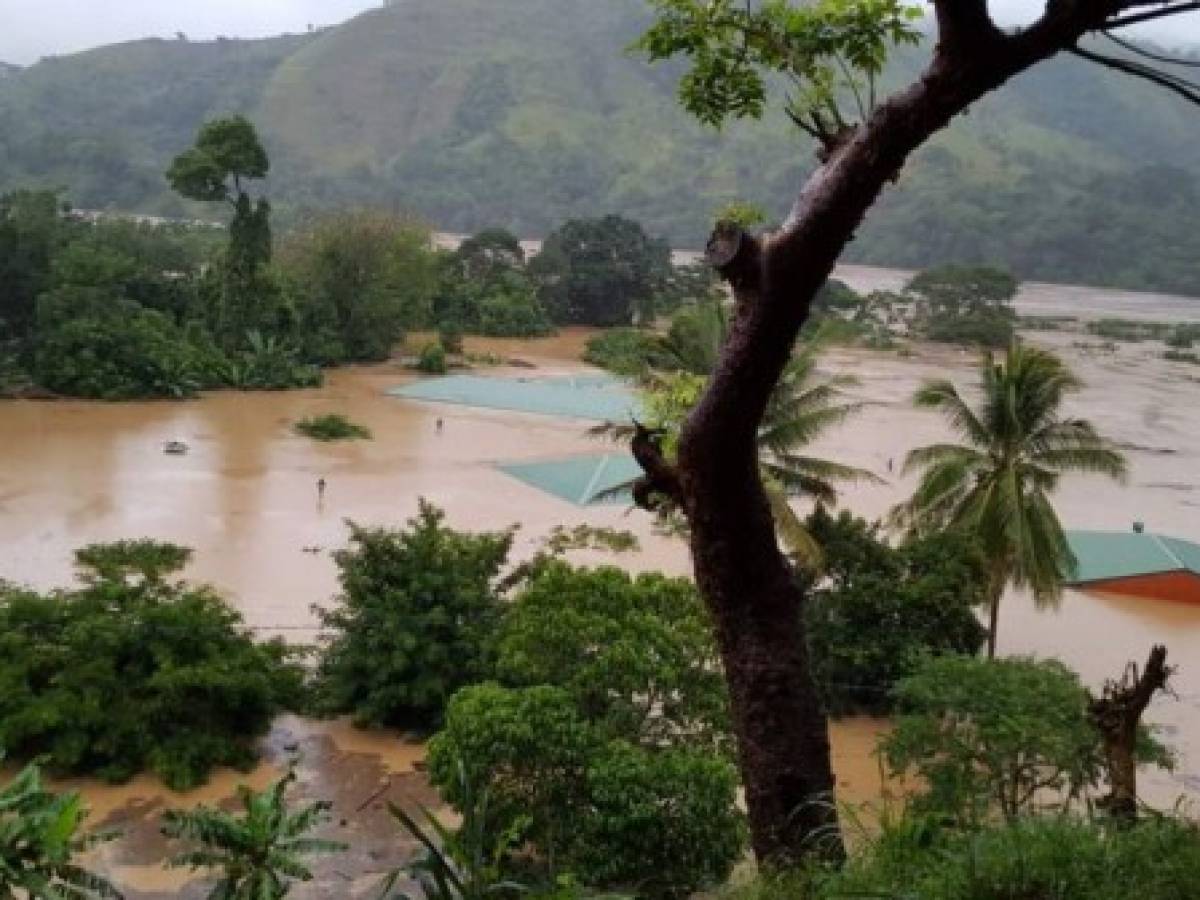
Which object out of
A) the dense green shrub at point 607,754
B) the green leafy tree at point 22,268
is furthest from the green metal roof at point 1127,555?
the green leafy tree at point 22,268

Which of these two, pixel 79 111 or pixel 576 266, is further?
pixel 79 111

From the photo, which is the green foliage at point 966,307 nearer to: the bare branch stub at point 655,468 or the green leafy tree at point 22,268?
the green leafy tree at point 22,268

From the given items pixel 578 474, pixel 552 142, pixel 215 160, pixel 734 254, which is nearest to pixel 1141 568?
pixel 578 474

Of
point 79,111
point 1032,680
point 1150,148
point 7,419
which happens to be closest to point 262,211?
point 7,419

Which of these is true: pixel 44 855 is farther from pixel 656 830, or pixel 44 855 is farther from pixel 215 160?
pixel 215 160

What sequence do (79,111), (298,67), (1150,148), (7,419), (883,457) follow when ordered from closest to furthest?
1. (7,419)
2. (883,457)
3. (79,111)
4. (298,67)
5. (1150,148)

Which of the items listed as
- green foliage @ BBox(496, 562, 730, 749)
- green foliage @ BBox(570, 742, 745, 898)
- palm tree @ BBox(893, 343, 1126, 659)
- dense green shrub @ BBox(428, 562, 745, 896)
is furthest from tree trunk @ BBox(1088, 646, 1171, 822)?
palm tree @ BBox(893, 343, 1126, 659)

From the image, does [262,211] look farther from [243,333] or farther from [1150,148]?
[1150,148]
